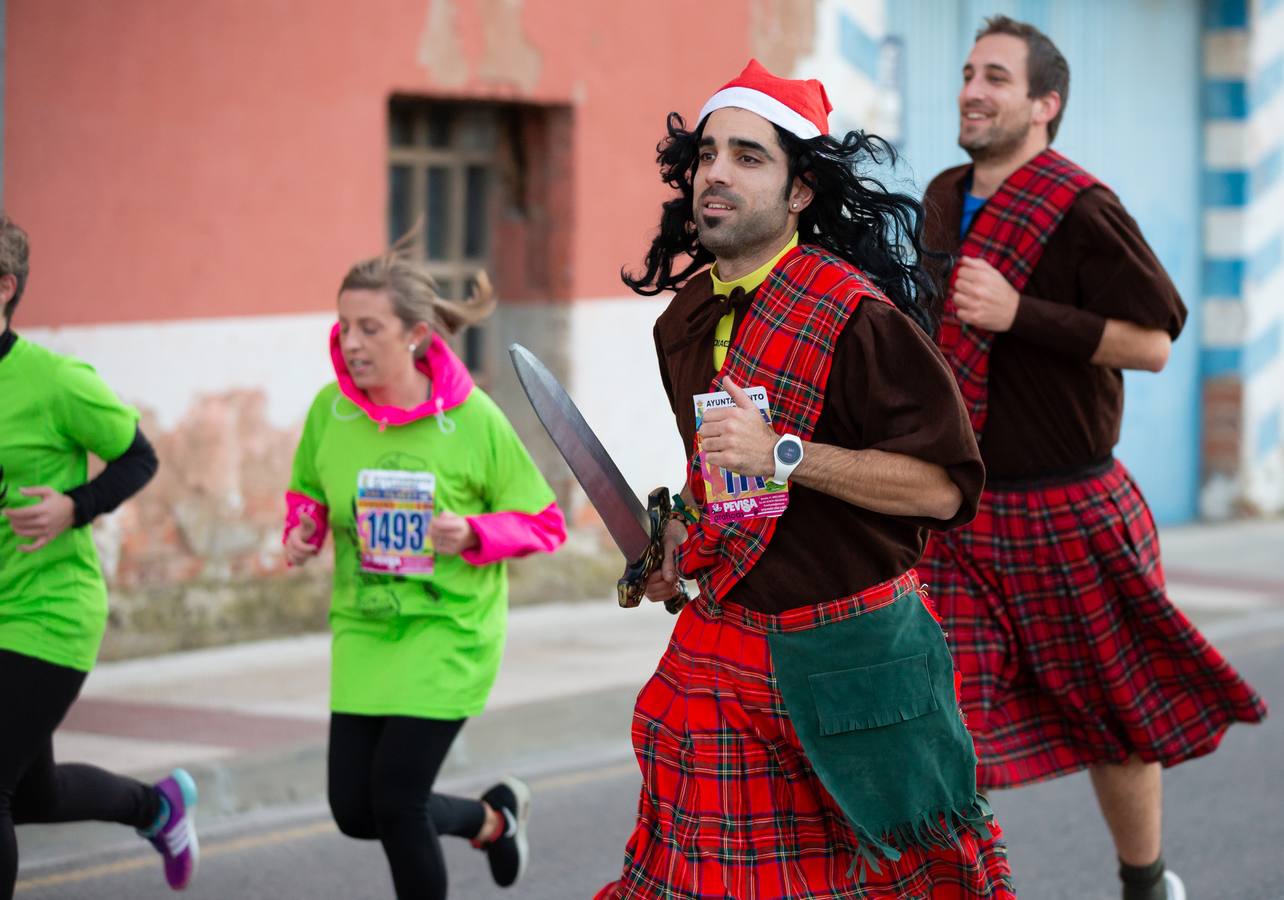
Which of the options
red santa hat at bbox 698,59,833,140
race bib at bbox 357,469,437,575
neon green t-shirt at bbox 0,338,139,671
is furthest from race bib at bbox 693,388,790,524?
neon green t-shirt at bbox 0,338,139,671

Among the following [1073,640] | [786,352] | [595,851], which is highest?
[786,352]

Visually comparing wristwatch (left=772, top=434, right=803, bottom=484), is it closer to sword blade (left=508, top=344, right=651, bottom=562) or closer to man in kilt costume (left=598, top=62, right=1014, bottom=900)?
man in kilt costume (left=598, top=62, right=1014, bottom=900)

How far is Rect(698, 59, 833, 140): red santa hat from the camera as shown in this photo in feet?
11.2

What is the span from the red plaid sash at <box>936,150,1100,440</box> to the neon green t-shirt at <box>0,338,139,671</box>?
6.47 feet

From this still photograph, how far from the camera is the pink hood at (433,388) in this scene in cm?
479

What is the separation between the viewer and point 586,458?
3449mm

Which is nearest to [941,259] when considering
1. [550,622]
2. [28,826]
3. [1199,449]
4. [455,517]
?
[455,517]

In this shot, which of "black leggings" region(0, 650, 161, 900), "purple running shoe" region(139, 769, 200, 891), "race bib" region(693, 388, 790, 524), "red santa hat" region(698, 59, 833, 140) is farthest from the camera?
"purple running shoe" region(139, 769, 200, 891)

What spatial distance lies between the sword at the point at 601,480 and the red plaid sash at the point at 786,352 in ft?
0.43

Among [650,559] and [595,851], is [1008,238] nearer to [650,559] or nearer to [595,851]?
[650,559]

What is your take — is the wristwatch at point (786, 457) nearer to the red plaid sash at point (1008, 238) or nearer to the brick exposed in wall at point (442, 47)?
the red plaid sash at point (1008, 238)

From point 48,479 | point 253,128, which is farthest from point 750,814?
point 253,128

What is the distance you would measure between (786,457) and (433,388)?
1844mm

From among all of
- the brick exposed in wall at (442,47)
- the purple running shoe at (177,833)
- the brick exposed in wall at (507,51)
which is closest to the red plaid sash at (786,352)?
the purple running shoe at (177,833)
